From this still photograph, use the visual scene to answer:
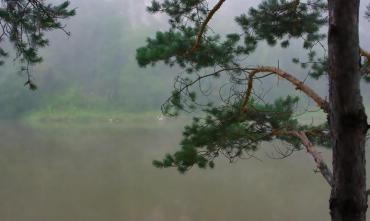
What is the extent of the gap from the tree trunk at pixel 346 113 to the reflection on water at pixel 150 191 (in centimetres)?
1100

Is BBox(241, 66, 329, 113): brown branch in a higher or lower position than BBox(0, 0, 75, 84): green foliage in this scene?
lower

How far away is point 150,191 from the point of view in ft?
52.3

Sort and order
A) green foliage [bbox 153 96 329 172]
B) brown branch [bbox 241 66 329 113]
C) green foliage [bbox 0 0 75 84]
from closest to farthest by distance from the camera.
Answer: brown branch [bbox 241 66 329 113]
green foliage [bbox 0 0 75 84]
green foliage [bbox 153 96 329 172]

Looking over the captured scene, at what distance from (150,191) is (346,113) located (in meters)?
14.5

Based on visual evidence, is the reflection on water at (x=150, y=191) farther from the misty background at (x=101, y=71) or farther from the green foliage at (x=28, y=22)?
the misty background at (x=101, y=71)

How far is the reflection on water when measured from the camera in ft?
43.4

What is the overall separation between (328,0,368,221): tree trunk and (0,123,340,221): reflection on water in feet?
36.1

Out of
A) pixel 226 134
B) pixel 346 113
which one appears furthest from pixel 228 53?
pixel 346 113

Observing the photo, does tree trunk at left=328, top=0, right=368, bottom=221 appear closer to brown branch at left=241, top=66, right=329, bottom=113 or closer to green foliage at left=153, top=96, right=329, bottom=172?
brown branch at left=241, top=66, right=329, bottom=113

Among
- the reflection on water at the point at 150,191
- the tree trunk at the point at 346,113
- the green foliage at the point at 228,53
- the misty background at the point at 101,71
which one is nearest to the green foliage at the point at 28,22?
the green foliage at the point at 228,53

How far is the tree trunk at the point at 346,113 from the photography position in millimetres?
1763

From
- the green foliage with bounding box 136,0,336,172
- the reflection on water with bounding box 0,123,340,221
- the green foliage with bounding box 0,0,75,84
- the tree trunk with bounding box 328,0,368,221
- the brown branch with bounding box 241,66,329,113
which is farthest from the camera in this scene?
the reflection on water with bounding box 0,123,340,221

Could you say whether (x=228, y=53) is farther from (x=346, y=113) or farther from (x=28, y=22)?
(x=346, y=113)

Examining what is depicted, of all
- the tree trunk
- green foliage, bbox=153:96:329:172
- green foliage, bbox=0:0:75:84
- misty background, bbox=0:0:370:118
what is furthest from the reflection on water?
misty background, bbox=0:0:370:118
